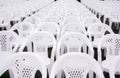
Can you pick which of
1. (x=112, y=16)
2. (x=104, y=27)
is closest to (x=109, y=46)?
(x=104, y=27)

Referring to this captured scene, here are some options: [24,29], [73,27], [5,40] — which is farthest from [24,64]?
[24,29]

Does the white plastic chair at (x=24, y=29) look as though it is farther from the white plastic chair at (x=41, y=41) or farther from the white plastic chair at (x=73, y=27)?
the white plastic chair at (x=73, y=27)

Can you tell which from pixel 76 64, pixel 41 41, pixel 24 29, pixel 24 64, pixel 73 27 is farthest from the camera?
pixel 24 29

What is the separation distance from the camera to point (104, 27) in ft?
15.4

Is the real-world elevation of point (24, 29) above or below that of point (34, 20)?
below

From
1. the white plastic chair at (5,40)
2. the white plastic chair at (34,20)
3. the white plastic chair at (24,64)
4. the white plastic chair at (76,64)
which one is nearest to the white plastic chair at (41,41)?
the white plastic chair at (5,40)

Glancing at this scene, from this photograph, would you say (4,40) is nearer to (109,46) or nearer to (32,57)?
(32,57)

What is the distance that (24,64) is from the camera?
2.45 metres

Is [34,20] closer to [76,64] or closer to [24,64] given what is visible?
[24,64]

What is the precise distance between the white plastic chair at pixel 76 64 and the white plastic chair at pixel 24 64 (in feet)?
0.96

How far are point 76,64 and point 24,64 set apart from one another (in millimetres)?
732

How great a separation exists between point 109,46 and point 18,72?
195 centimetres

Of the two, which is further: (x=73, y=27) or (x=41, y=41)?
(x=73, y=27)

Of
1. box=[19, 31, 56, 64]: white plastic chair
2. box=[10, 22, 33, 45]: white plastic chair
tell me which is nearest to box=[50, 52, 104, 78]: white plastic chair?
box=[19, 31, 56, 64]: white plastic chair
